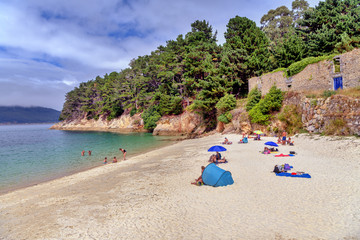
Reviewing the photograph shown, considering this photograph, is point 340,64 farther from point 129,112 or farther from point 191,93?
point 129,112

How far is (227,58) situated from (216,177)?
31.3m

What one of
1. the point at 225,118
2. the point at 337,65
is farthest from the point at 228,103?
the point at 337,65

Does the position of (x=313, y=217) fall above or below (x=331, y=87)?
below

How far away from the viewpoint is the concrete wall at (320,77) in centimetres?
Answer: 2066

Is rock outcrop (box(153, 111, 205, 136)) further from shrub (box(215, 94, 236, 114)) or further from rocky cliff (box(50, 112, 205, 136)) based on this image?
shrub (box(215, 94, 236, 114))

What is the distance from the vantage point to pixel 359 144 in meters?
14.6

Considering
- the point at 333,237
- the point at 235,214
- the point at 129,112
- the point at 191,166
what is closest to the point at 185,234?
the point at 235,214

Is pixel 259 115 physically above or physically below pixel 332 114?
above

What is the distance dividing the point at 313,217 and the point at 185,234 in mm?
4416

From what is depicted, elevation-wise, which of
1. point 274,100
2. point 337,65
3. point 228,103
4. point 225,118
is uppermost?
point 337,65

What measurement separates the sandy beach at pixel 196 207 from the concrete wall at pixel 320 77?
11933mm

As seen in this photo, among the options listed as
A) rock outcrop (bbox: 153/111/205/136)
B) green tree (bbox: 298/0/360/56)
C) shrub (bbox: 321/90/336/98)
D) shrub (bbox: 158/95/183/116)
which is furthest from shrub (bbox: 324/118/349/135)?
shrub (bbox: 158/95/183/116)

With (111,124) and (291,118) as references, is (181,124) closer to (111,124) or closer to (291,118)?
(291,118)

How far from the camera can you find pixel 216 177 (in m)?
10.0
